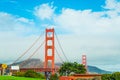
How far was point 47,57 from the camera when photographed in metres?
116

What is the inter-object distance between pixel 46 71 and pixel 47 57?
5.95 meters

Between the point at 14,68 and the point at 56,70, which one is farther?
the point at 14,68

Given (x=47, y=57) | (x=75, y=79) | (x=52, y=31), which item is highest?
(x=52, y=31)

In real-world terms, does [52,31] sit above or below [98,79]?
above

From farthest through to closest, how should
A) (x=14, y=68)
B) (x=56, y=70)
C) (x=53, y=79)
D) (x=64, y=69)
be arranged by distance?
1. (x=14, y=68)
2. (x=56, y=70)
3. (x=64, y=69)
4. (x=53, y=79)

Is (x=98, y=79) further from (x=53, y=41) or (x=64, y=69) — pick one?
(x=53, y=41)

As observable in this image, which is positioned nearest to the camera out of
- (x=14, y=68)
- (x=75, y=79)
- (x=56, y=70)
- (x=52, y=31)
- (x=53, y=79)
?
(x=75, y=79)

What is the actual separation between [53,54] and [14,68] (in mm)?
23086

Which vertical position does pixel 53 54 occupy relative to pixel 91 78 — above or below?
above

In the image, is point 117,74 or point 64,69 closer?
point 117,74

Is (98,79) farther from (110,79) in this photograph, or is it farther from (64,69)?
(64,69)

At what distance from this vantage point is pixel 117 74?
8250 centimetres

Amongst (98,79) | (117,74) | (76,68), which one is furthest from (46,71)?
(98,79)

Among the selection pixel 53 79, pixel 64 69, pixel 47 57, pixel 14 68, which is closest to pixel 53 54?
pixel 47 57
